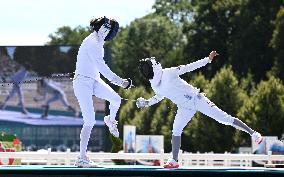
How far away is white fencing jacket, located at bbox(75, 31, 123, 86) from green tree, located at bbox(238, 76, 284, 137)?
29.2 m

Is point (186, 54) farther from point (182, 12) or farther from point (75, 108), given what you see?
point (182, 12)

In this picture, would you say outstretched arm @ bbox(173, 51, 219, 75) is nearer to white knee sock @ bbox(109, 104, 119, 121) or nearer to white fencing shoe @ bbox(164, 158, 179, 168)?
white knee sock @ bbox(109, 104, 119, 121)

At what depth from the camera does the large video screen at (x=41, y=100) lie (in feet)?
190

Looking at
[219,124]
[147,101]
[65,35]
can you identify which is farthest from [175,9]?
[147,101]

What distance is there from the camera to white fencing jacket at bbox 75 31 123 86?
53.4ft

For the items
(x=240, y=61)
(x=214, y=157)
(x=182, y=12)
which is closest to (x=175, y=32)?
(x=182, y=12)

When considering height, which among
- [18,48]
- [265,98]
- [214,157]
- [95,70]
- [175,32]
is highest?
[175,32]

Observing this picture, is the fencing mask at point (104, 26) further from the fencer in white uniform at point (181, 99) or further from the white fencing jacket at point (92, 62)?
the fencer in white uniform at point (181, 99)

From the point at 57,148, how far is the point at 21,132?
9.04ft

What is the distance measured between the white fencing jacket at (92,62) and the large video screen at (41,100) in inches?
1608

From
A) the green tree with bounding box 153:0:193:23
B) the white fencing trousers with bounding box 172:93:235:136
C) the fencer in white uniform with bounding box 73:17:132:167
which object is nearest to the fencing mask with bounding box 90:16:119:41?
the fencer in white uniform with bounding box 73:17:132:167

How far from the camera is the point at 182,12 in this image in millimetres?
88000

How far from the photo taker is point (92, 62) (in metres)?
16.3

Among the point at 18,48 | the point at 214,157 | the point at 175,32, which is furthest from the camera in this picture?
the point at 175,32
